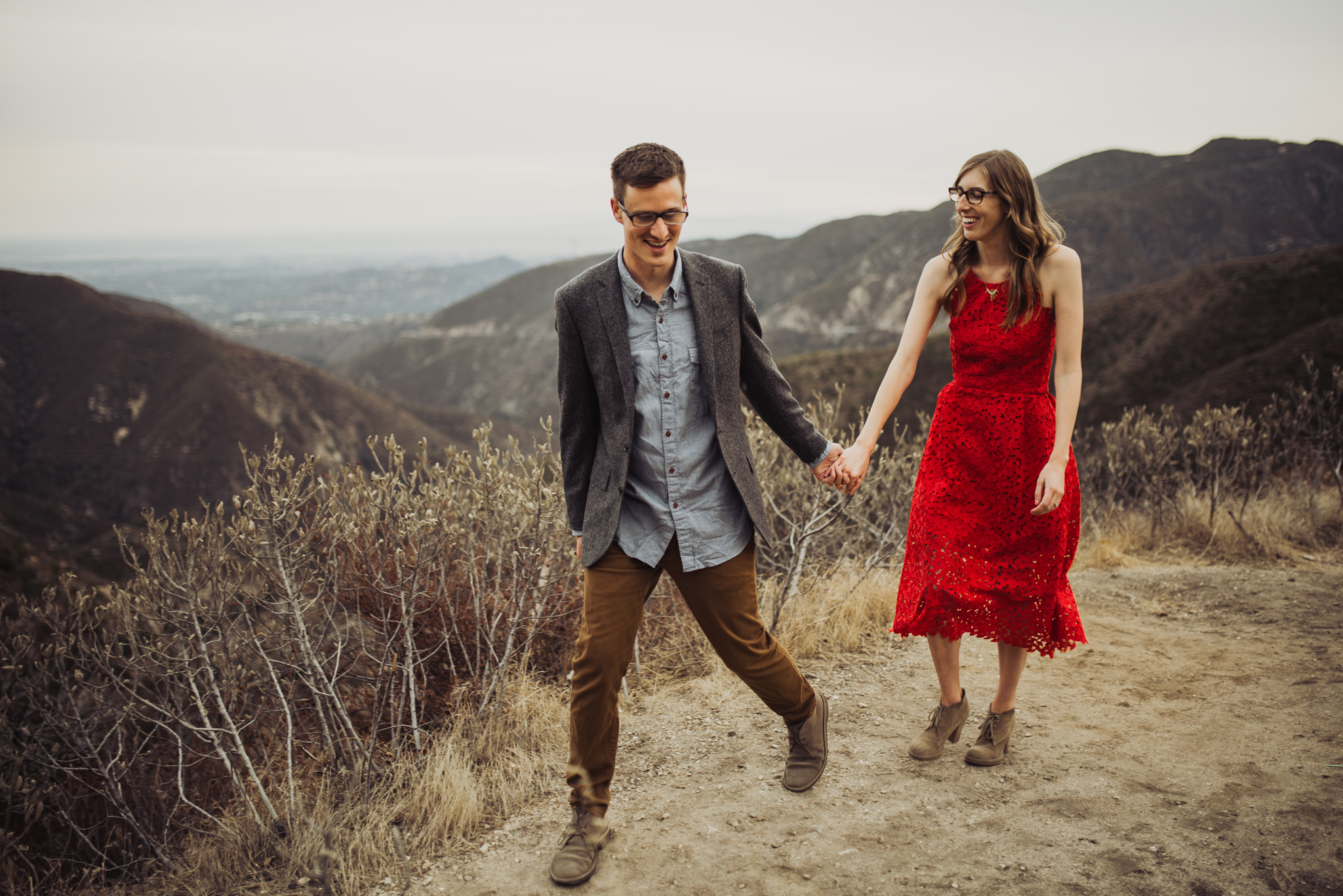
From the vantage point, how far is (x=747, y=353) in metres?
2.20

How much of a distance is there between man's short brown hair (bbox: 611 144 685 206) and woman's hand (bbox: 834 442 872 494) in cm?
92

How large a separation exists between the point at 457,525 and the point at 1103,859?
2801 mm

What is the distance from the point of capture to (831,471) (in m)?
2.21

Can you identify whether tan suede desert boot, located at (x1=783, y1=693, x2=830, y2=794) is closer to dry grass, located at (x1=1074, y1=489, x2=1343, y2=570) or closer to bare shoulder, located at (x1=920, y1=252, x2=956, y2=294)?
bare shoulder, located at (x1=920, y1=252, x2=956, y2=294)

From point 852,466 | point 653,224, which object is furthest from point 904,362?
point 653,224

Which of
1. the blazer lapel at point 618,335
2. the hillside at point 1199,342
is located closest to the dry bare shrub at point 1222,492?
the blazer lapel at point 618,335

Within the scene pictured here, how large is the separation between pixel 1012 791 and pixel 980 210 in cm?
185

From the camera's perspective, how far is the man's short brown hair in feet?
6.14

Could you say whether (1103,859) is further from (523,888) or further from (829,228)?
(829,228)

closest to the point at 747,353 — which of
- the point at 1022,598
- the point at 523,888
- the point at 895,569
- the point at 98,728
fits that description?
the point at 1022,598

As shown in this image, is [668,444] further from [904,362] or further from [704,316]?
[904,362]

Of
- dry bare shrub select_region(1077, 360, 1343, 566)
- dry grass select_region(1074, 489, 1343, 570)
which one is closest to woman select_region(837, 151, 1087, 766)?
dry grass select_region(1074, 489, 1343, 570)

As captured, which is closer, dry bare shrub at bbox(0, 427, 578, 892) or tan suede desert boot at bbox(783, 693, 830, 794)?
tan suede desert boot at bbox(783, 693, 830, 794)

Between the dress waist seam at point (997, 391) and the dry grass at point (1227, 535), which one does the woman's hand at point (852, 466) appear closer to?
the dress waist seam at point (997, 391)
